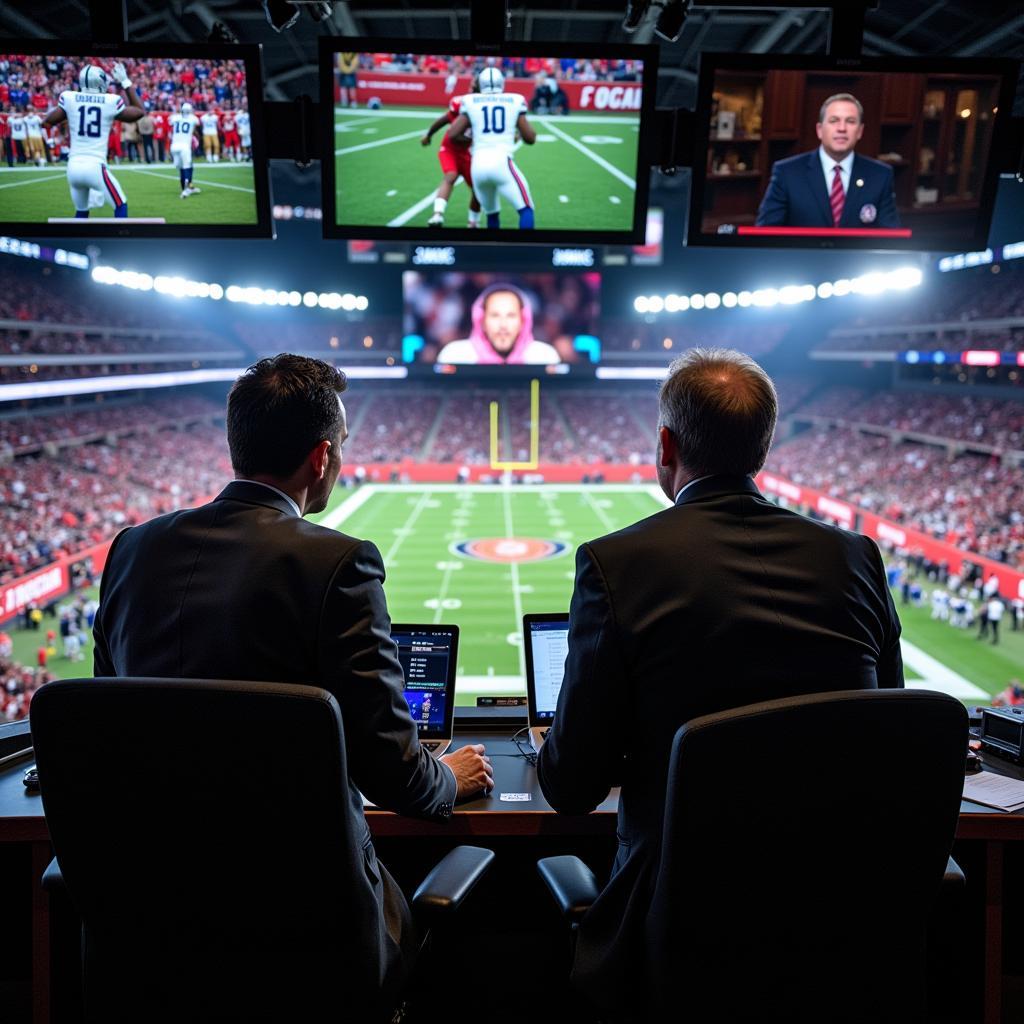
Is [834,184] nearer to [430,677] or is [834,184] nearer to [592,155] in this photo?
[592,155]

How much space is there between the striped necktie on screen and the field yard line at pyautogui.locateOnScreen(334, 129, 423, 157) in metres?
1.53

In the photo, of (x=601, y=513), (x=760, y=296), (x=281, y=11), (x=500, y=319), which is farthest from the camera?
(x=760, y=296)

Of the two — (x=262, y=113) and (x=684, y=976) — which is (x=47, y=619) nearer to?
(x=262, y=113)

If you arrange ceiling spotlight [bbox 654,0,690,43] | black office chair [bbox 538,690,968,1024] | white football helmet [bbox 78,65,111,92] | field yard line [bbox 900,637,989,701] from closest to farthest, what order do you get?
black office chair [bbox 538,690,968,1024], white football helmet [bbox 78,65,111,92], ceiling spotlight [bbox 654,0,690,43], field yard line [bbox 900,637,989,701]

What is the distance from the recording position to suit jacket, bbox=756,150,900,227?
312 centimetres

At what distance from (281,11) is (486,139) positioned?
108 centimetres

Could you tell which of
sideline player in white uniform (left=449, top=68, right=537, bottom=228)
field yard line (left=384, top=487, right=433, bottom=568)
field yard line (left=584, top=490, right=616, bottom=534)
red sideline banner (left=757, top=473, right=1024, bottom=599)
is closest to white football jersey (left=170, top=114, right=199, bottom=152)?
sideline player in white uniform (left=449, top=68, right=537, bottom=228)

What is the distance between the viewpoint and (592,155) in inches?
125

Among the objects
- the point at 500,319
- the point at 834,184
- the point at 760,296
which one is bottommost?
the point at 500,319

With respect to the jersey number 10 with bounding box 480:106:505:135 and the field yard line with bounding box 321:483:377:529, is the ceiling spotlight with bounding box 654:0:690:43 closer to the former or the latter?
the jersey number 10 with bounding box 480:106:505:135

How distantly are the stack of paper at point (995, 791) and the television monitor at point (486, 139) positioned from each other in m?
2.29

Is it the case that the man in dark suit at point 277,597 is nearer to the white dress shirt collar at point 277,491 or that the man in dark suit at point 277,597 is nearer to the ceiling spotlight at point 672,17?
the white dress shirt collar at point 277,491

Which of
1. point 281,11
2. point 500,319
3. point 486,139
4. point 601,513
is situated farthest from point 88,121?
point 500,319

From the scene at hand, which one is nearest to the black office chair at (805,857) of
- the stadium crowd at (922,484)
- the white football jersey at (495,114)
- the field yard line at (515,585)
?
the white football jersey at (495,114)
